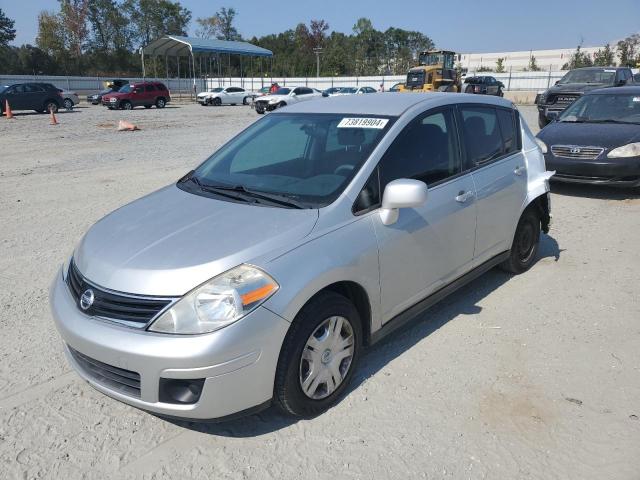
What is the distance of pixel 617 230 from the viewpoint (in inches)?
259

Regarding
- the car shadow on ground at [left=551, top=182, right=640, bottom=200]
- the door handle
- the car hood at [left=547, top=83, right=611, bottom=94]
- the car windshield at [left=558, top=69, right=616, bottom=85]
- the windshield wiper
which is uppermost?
the car windshield at [left=558, top=69, right=616, bottom=85]

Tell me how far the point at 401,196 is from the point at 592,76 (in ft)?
56.9

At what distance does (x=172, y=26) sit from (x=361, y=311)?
102527mm

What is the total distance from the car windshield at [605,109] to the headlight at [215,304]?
8441mm

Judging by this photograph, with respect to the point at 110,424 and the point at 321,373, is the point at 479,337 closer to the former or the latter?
the point at 321,373

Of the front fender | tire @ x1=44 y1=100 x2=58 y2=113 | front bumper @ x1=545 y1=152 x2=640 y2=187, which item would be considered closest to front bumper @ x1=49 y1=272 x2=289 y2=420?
the front fender

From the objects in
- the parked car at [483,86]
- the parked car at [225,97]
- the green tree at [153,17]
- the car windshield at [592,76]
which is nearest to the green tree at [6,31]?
the green tree at [153,17]

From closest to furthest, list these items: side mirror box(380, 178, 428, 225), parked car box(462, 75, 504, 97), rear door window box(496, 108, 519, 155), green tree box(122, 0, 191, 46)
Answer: side mirror box(380, 178, 428, 225)
rear door window box(496, 108, 519, 155)
parked car box(462, 75, 504, 97)
green tree box(122, 0, 191, 46)

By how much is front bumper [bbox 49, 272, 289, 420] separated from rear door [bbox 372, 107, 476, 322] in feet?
3.17

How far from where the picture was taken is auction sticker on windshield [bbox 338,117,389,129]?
3531 mm

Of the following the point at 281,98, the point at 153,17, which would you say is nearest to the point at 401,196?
the point at 281,98

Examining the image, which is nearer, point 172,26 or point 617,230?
point 617,230

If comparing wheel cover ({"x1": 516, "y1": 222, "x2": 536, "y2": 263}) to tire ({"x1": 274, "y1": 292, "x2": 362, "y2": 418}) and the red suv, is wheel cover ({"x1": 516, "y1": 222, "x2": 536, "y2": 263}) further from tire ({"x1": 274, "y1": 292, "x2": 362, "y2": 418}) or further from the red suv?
the red suv

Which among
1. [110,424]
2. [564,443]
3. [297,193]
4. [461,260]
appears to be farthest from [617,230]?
[110,424]
